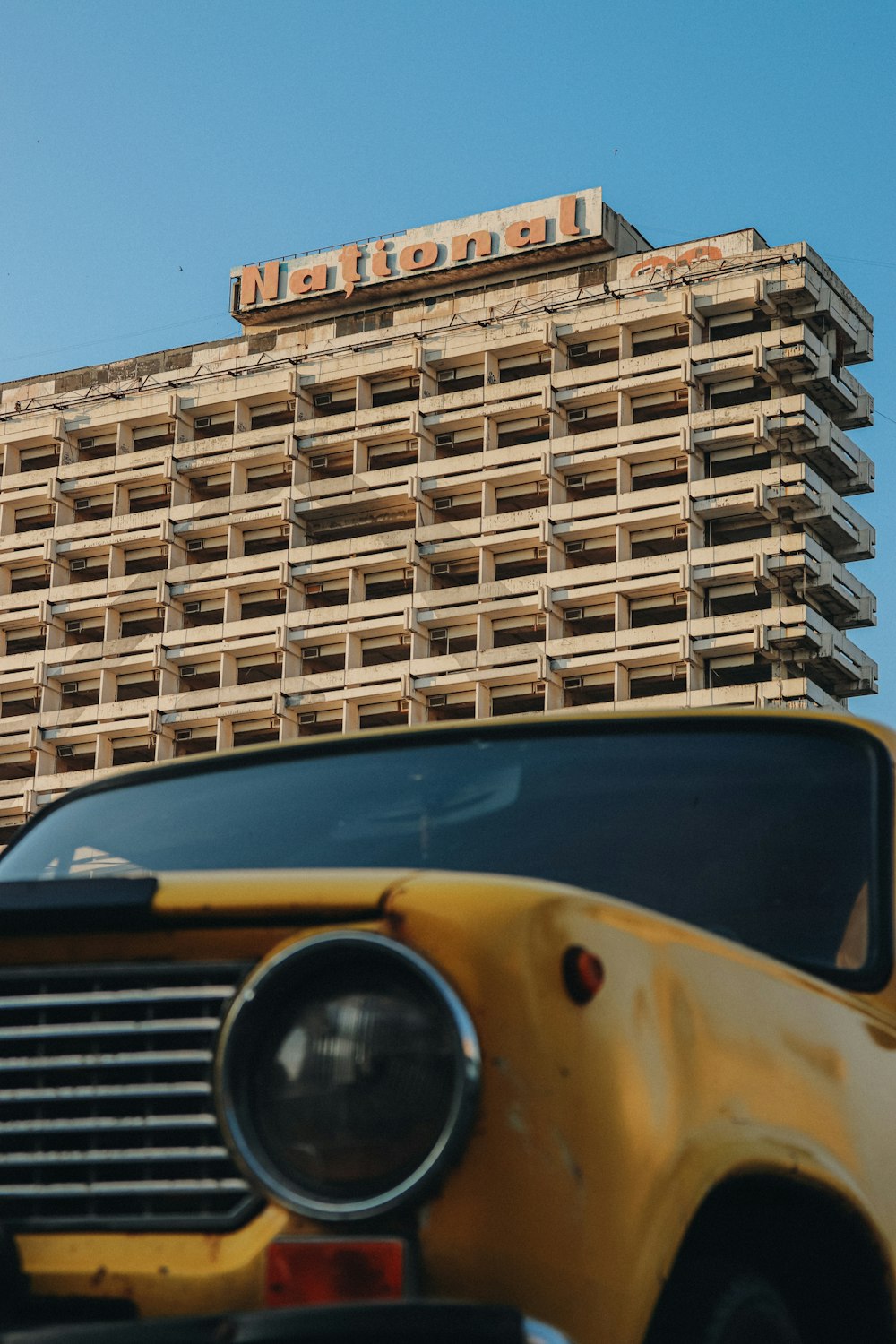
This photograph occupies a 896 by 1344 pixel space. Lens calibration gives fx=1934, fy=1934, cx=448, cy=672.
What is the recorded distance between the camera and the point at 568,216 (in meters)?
87.8

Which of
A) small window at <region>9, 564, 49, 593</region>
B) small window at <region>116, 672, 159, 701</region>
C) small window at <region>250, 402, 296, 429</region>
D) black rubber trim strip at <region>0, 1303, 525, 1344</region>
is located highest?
small window at <region>250, 402, 296, 429</region>

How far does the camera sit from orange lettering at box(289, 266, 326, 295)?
9306 centimetres

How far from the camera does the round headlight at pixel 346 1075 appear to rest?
89.7 inches

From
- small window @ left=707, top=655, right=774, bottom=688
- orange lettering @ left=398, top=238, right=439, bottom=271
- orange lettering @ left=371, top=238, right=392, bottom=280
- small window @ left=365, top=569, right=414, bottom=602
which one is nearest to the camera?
small window @ left=707, top=655, right=774, bottom=688

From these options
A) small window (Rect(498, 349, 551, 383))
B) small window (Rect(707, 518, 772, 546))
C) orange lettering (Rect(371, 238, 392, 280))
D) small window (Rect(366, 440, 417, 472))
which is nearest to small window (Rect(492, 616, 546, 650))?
small window (Rect(707, 518, 772, 546))

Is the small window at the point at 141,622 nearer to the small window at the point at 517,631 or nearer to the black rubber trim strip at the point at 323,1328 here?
the small window at the point at 517,631

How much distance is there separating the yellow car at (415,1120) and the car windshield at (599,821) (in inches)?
14.8

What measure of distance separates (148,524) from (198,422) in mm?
5585

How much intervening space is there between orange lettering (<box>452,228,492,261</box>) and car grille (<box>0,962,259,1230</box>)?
8888 cm

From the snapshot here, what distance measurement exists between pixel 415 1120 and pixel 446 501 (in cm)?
8392

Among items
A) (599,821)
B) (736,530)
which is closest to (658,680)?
(736,530)

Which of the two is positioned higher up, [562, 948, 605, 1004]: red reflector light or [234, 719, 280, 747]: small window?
[234, 719, 280, 747]: small window

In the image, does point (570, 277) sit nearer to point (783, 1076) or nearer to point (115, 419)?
point (115, 419)

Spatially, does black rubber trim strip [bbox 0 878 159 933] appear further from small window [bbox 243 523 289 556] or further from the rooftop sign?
the rooftop sign
